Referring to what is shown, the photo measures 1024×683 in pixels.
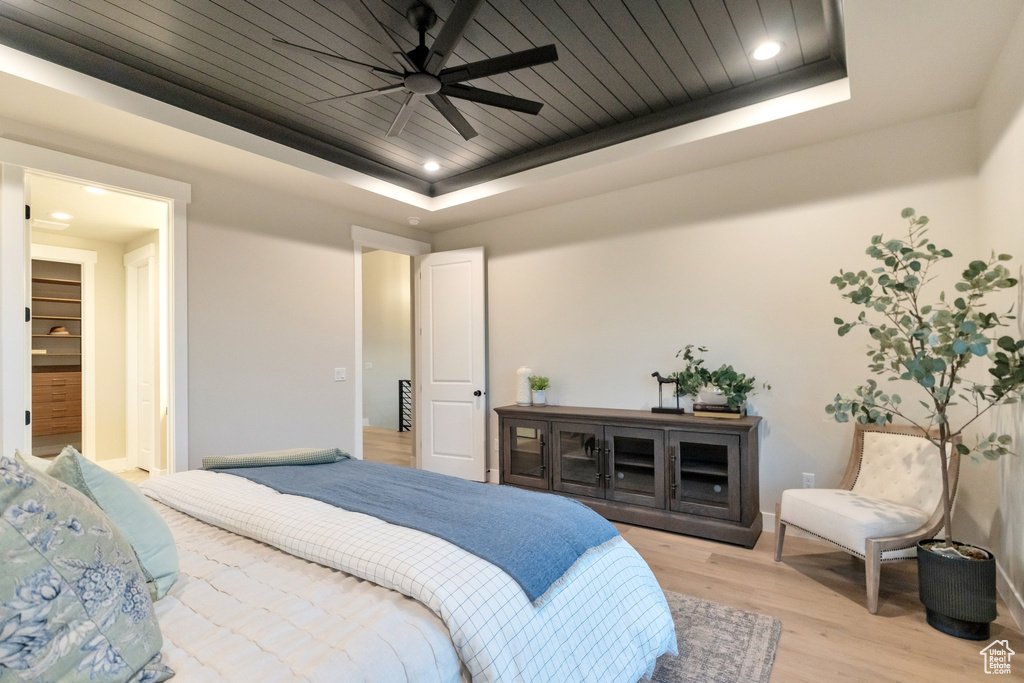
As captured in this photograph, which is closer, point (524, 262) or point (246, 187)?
point (246, 187)

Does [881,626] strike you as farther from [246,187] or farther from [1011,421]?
[246,187]

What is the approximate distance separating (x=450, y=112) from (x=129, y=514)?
2148 mm

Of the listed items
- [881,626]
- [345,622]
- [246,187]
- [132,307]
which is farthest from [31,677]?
[132,307]

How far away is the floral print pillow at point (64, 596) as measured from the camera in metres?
0.81

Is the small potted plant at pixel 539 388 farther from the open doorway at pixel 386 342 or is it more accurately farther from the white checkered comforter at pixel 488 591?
the open doorway at pixel 386 342

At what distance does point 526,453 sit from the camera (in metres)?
4.03

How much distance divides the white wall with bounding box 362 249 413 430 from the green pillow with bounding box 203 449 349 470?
580 cm

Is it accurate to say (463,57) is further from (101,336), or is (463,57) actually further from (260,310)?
(101,336)

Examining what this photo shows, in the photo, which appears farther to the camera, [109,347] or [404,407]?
[404,407]

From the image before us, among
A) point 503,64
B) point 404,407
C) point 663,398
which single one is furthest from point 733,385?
point 404,407

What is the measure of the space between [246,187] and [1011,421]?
15.6 ft

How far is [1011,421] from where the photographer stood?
7.35ft

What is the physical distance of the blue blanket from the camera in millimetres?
1424

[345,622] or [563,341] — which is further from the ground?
[563,341]
